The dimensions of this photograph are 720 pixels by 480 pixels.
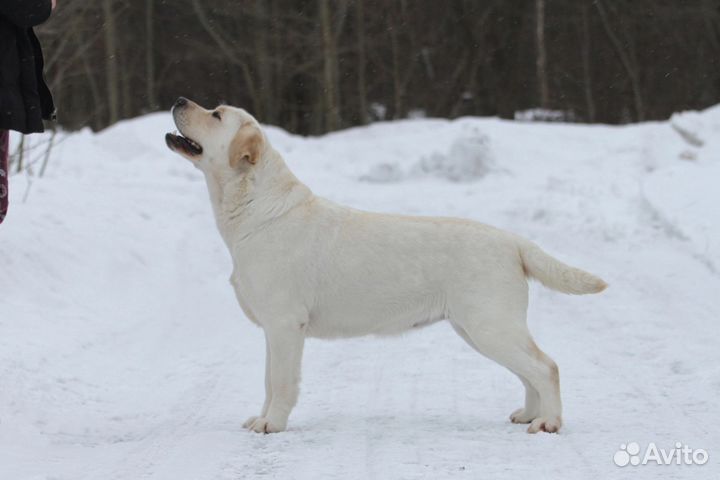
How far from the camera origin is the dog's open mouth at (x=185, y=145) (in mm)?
5965

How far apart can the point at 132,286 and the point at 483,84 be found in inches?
1085

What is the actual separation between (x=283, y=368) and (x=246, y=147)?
131 centimetres

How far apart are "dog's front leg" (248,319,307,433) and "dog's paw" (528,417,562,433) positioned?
4.42 feet

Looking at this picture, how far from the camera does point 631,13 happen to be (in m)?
35.6

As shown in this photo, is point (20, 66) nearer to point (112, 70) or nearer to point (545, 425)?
point (545, 425)

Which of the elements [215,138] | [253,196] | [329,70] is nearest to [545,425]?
[253,196]

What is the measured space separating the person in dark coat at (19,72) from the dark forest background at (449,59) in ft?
93.6

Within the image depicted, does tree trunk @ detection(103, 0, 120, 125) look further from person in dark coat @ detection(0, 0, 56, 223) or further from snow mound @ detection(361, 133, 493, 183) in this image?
person in dark coat @ detection(0, 0, 56, 223)

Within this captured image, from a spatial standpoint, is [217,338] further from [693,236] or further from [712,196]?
[712,196]

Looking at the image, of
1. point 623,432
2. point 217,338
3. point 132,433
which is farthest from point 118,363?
point 623,432

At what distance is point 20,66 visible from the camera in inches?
213

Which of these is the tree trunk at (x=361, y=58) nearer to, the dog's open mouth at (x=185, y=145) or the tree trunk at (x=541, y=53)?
the tree trunk at (x=541, y=53)

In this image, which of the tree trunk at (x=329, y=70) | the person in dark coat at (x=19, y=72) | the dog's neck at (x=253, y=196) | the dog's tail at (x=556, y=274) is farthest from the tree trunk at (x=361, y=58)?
the person in dark coat at (x=19, y=72)

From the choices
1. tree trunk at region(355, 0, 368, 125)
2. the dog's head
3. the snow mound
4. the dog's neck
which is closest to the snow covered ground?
the dog's neck
